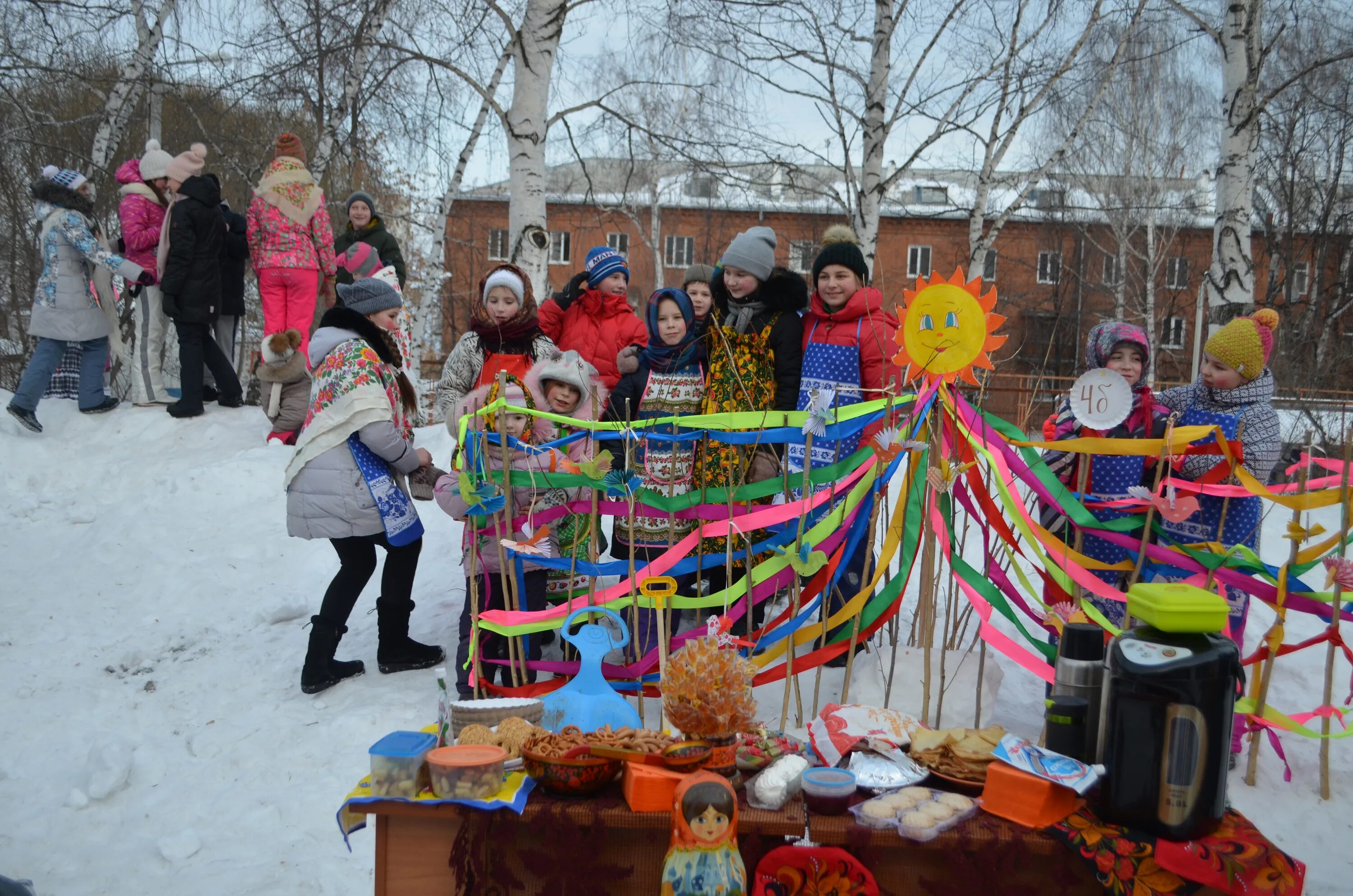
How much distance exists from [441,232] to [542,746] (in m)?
8.32

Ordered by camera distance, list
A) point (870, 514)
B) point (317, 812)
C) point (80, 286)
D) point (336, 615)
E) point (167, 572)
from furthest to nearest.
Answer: point (80, 286)
point (167, 572)
point (336, 615)
point (870, 514)
point (317, 812)

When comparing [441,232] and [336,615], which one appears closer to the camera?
[336,615]

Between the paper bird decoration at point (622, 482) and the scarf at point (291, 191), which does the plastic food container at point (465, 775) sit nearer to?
the paper bird decoration at point (622, 482)

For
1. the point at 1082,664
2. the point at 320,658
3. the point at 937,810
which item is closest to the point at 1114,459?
the point at 1082,664

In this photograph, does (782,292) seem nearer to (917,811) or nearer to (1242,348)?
(1242,348)

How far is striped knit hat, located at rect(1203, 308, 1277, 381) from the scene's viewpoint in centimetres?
306

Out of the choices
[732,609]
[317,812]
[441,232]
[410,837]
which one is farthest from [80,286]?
[410,837]

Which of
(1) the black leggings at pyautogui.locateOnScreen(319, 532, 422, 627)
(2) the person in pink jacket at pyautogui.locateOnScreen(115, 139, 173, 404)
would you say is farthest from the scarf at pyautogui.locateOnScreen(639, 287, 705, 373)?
(2) the person in pink jacket at pyautogui.locateOnScreen(115, 139, 173, 404)

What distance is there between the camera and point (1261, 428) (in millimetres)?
3033

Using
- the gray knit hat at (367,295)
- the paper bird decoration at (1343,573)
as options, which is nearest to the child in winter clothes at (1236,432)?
the paper bird decoration at (1343,573)

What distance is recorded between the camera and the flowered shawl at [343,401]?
3.38 m

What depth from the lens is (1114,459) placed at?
322 centimetres

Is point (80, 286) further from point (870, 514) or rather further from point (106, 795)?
point (870, 514)

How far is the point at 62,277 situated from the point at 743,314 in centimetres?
534
